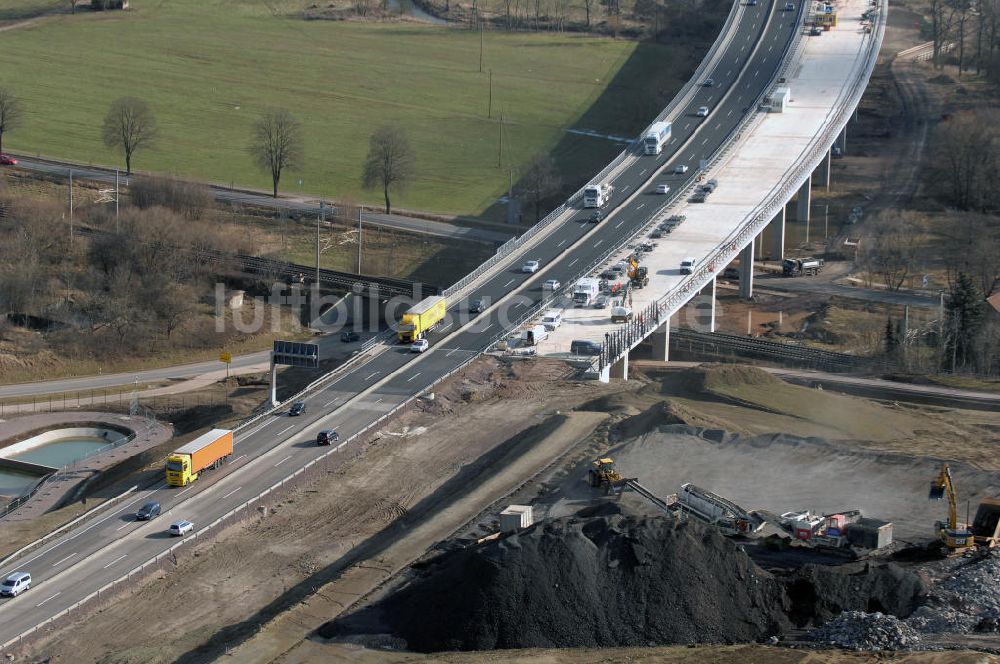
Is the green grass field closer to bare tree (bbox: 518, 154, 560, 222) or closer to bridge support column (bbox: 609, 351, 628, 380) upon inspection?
bare tree (bbox: 518, 154, 560, 222)

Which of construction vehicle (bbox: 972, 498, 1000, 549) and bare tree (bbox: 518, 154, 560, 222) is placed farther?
bare tree (bbox: 518, 154, 560, 222)

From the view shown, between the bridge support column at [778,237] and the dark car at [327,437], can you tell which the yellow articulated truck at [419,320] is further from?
the bridge support column at [778,237]

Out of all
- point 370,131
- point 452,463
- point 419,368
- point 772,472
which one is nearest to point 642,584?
point 772,472

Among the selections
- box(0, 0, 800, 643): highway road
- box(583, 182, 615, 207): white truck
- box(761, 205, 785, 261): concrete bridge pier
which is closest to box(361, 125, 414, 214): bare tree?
box(0, 0, 800, 643): highway road

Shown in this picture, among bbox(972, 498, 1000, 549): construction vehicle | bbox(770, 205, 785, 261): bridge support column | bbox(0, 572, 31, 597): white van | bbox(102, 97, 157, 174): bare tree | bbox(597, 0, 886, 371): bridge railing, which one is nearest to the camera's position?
bbox(972, 498, 1000, 549): construction vehicle

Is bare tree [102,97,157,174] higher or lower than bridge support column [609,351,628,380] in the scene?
higher

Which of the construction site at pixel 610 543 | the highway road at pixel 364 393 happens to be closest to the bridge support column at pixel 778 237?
the highway road at pixel 364 393

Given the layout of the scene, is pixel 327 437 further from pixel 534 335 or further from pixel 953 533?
pixel 953 533
